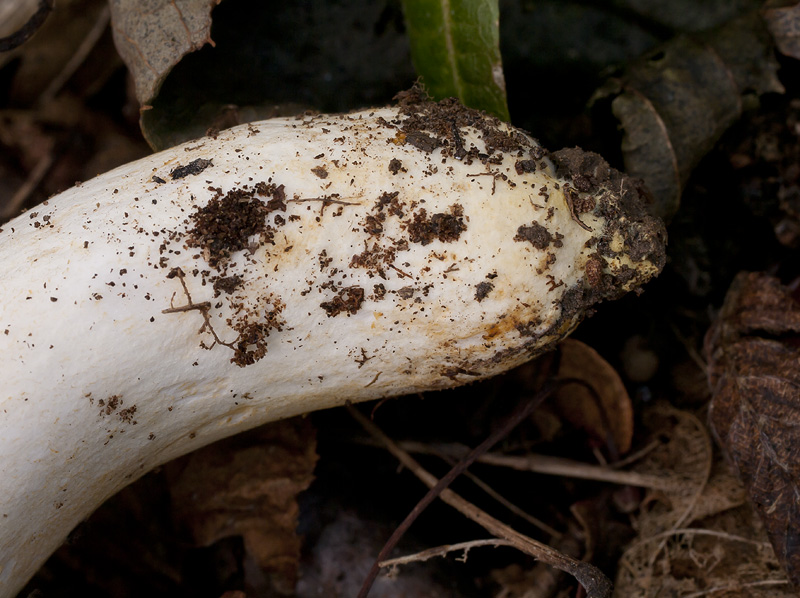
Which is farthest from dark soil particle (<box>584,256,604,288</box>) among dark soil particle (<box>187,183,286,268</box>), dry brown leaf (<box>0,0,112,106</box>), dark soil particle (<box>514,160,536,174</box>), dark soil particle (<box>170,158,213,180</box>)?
dry brown leaf (<box>0,0,112,106</box>)

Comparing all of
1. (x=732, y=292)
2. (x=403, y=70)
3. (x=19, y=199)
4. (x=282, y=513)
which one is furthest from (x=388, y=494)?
(x=19, y=199)

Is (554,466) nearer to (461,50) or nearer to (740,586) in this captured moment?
(740,586)

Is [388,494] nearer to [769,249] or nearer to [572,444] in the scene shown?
[572,444]

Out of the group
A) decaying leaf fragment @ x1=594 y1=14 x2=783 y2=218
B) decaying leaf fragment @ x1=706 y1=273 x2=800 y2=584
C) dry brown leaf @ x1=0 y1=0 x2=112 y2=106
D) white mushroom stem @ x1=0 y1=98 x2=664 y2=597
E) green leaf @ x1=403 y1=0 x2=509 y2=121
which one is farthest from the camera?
dry brown leaf @ x1=0 y1=0 x2=112 y2=106

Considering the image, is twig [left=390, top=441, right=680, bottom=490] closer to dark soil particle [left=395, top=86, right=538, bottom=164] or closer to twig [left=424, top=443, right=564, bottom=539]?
twig [left=424, top=443, right=564, bottom=539]

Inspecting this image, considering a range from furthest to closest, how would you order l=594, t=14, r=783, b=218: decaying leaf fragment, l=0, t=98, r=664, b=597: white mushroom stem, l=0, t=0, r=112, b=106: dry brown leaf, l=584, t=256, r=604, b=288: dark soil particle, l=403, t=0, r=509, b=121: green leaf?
l=0, t=0, r=112, b=106: dry brown leaf
l=594, t=14, r=783, b=218: decaying leaf fragment
l=403, t=0, r=509, b=121: green leaf
l=584, t=256, r=604, b=288: dark soil particle
l=0, t=98, r=664, b=597: white mushroom stem

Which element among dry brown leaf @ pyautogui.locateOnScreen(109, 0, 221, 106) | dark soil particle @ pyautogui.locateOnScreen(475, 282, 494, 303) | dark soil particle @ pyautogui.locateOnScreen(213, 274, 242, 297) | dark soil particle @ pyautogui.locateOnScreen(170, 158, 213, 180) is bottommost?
dark soil particle @ pyautogui.locateOnScreen(475, 282, 494, 303)

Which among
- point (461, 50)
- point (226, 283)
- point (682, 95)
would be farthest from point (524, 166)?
point (682, 95)
